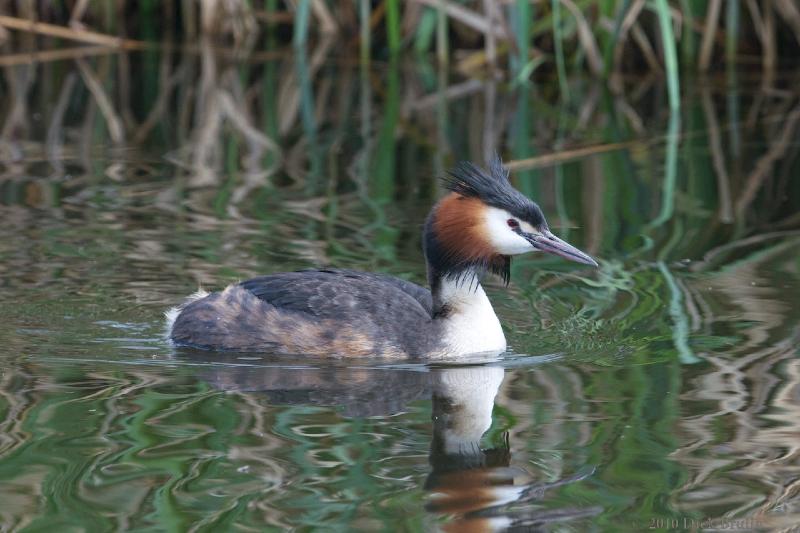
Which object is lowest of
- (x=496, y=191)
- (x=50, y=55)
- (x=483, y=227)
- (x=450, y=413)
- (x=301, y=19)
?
(x=450, y=413)

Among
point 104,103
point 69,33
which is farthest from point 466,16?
point 69,33

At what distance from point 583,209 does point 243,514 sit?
203 inches

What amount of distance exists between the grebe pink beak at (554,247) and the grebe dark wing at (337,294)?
0.61 meters

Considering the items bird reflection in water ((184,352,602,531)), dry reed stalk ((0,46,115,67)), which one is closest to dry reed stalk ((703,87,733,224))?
bird reflection in water ((184,352,602,531))

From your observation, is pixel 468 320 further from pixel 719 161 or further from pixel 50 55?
pixel 50 55

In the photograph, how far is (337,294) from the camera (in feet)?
22.4

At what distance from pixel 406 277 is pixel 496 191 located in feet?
4.55

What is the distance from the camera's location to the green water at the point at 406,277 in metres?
4.88

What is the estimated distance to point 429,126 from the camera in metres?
12.3

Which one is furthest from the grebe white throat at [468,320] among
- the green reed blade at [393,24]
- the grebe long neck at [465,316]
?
the green reed blade at [393,24]

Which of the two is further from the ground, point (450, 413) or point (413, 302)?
point (413, 302)

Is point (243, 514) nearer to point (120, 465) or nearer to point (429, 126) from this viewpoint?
point (120, 465)

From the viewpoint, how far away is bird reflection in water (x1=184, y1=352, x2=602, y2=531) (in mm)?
4707

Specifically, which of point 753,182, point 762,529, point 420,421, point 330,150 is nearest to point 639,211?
point 753,182
